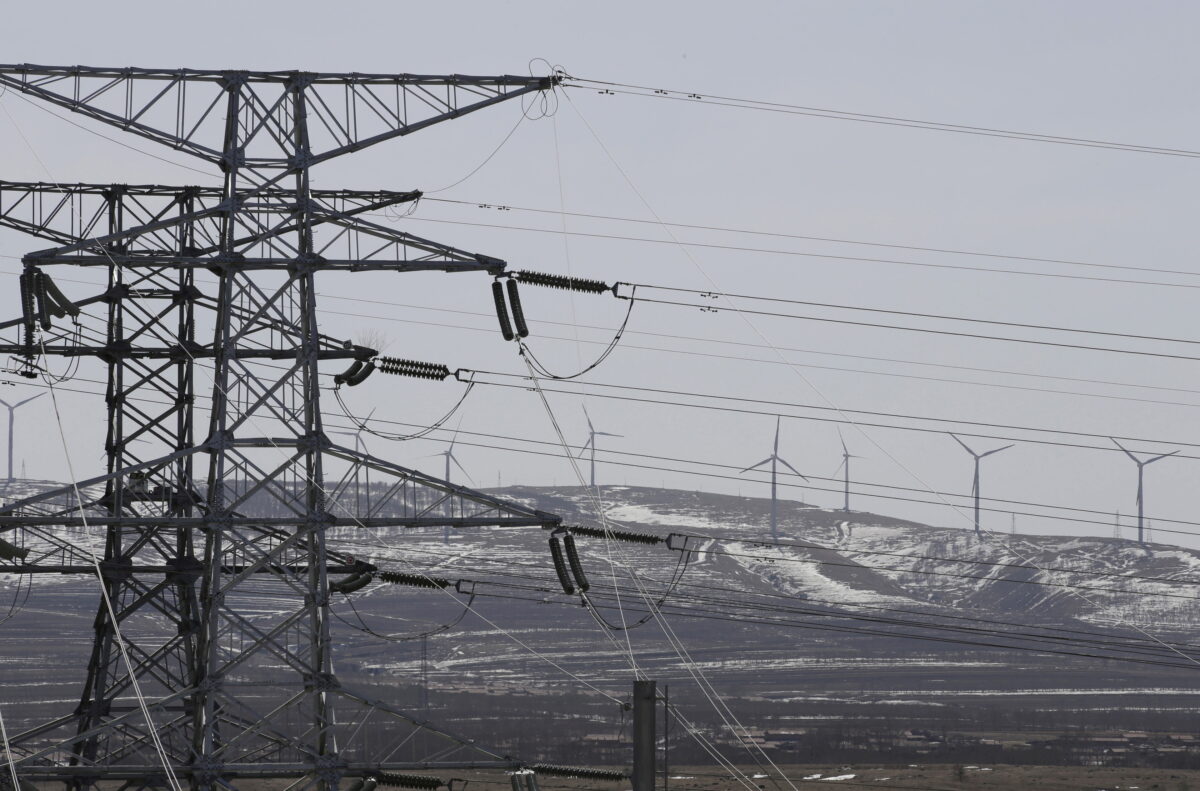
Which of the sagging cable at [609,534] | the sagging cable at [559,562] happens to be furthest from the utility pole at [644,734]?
the sagging cable at [559,562]

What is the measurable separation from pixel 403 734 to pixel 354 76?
112859mm

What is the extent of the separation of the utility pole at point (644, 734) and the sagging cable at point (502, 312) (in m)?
11.2

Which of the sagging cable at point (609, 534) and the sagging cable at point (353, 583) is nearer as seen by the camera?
the sagging cable at point (609, 534)

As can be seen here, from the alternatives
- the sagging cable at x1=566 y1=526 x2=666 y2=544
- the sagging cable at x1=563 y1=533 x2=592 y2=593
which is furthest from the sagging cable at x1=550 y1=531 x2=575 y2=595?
the sagging cable at x1=566 y1=526 x2=666 y2=544

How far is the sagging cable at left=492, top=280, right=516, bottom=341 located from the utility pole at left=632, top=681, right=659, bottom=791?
11203mm

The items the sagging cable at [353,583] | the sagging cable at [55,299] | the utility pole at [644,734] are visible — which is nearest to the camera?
the utility pole at [644,734]

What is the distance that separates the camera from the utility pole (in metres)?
24.8

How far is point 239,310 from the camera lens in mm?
33562

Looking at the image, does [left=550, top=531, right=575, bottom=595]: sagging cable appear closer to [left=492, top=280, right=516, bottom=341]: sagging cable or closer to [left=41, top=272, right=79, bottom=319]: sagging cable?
[left=492, top=280, right=516, bottom=341]: sagging cable

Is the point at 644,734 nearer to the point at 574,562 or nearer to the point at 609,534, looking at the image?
the point at 609,534

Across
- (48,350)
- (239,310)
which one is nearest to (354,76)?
(239,310)

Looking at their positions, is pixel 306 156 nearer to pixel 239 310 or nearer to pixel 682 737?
pixel 239 310

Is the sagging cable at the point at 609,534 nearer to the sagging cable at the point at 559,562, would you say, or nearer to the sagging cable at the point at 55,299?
the sagging cable at the point at 559,562

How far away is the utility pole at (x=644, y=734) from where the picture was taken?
24812 mm
